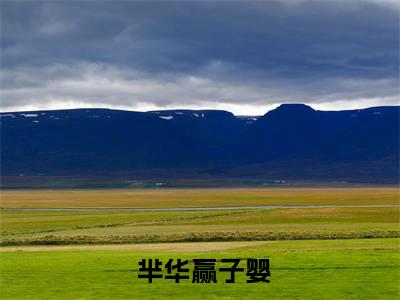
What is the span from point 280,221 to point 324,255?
132 feet

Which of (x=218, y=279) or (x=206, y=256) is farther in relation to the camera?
(x=206, y=256)

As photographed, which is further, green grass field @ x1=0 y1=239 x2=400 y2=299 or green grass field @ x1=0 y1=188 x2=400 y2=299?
Result: green grass field @ x1=0 y1=188 x2=400 y2=299

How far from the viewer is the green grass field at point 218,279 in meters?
23.5

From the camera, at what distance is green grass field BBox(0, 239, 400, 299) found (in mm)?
23516

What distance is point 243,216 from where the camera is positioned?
80.6 metres

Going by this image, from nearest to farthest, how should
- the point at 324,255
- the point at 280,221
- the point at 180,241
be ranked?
the point at 324,255
the point at 180,241
the point at 280,221

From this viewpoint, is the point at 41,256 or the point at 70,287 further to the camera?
the point at 41,256

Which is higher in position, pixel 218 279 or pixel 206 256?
pixel 218 279

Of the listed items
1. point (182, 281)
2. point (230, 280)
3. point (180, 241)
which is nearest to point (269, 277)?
point (230, 280)

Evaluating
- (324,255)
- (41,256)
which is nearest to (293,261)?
(324,255)

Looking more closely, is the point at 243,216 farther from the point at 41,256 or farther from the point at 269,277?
the point at 269,277

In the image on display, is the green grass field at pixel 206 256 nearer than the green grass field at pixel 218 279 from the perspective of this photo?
No

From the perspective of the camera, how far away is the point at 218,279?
26.4m

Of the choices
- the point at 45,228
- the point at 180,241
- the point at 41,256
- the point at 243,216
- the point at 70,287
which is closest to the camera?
the point at 70,287
